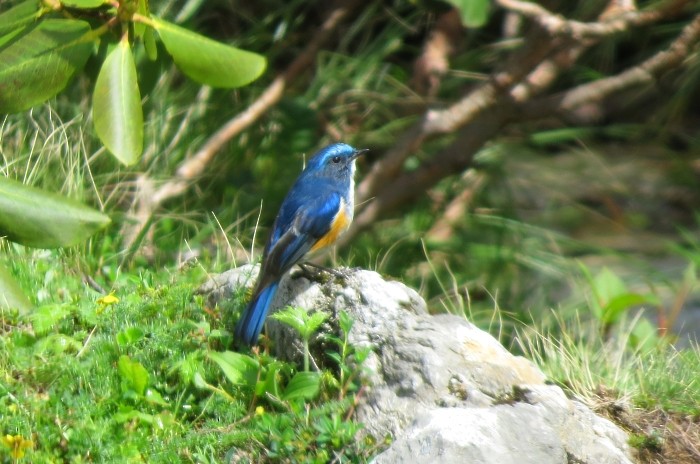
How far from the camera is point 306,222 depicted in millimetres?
4156

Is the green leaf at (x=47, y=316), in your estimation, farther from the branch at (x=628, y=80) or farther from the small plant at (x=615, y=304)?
the branch at (x=628, y=80)

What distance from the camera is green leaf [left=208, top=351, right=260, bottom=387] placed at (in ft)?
11.0

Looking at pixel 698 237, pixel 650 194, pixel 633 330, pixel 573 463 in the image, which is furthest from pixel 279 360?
pixel 650 194

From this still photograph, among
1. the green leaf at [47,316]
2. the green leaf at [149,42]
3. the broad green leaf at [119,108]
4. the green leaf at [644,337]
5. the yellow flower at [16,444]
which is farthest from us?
the green leaf at [644,337]

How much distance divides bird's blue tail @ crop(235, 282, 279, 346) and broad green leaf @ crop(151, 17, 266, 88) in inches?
28.6

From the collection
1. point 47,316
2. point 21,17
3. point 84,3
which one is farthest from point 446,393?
point 21,17

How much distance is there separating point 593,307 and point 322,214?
4.46 ft

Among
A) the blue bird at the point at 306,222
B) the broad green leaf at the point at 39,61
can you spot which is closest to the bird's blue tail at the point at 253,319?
the blue bird at the point at 306,222

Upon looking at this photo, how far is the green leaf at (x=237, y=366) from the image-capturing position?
3338 millimetres

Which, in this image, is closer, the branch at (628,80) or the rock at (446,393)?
the rock at (446,393)

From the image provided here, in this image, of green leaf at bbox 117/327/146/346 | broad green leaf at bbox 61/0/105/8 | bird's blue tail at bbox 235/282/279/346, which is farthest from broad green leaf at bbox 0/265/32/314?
broad green leaf at bbox 61/0/105/8

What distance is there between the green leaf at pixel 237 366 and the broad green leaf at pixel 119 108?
26.8 inches

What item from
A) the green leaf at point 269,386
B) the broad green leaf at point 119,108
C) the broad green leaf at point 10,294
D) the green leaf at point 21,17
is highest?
the green leaf at point 21,17

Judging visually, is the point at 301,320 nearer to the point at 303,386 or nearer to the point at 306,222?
the point at 303,386
